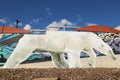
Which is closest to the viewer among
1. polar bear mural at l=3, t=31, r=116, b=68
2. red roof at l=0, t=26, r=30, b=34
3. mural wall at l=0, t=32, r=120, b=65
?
polar bear mural at l=3, t=31, r=116, b=68

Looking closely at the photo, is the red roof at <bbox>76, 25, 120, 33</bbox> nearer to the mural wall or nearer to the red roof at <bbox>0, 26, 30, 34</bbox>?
the mural wall

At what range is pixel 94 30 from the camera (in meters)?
23.5

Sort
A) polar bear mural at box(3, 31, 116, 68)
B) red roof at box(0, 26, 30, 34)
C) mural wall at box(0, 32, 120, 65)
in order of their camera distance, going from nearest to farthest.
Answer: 1. polar bear mural at box(3, 31, 116, 68)
2. mural wall at box(0, 32, 120, 65)
3. red roof at box(0, 26, 30, 34)

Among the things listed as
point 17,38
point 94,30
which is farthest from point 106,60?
point 17,38

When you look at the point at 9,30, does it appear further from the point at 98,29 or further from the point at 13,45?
the point at 98,29

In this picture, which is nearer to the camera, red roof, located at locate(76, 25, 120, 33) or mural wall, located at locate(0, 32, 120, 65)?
mural wall, located at locate(0, 32, 120, 65)

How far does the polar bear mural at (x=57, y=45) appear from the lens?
21.4 metres

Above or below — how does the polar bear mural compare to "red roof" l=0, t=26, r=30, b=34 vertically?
below

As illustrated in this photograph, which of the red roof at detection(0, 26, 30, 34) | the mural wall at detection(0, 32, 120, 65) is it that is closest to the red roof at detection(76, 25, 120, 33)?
the mural wall at detection(0, 32, 120, 65)

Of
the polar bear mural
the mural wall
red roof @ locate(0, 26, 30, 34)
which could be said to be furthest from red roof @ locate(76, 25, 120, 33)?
red roof @ locate(0, 26, 30, 34)

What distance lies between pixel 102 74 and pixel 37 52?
8.27 m

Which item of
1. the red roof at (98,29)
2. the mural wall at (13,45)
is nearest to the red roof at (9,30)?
the mural wall at (13,45)

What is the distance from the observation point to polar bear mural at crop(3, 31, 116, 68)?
21359mm

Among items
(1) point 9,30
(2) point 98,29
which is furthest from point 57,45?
(1) point 9,30
